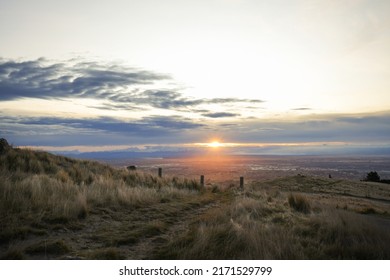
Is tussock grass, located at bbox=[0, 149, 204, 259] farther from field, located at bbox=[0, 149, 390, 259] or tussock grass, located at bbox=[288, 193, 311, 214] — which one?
tussock grass, located at bbox=[288, 193, 311, 214]

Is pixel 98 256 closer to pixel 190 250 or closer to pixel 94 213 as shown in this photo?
pixel 190 250

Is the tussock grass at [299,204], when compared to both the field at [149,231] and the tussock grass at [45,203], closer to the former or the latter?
the field at [149,231]

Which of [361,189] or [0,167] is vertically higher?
[0,167]

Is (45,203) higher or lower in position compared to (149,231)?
higher

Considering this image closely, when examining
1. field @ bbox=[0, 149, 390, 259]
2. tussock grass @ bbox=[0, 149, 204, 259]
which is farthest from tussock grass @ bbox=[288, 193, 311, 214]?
Result: tussock grass @ bbox=[0, 149, 204, 259]

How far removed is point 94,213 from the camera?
10.3 m

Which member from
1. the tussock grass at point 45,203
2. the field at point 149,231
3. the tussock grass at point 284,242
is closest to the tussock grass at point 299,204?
the field at point 149,231

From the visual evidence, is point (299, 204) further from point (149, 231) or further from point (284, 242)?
point (149, 231)

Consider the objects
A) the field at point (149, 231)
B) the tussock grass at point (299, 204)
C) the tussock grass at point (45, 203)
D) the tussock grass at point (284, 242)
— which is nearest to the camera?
the tussock grass at point (284, 242)

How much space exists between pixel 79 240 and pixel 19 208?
2597 mm

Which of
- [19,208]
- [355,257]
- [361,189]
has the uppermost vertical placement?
[19,208]

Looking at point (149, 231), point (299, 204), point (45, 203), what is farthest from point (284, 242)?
point (299, 204)
